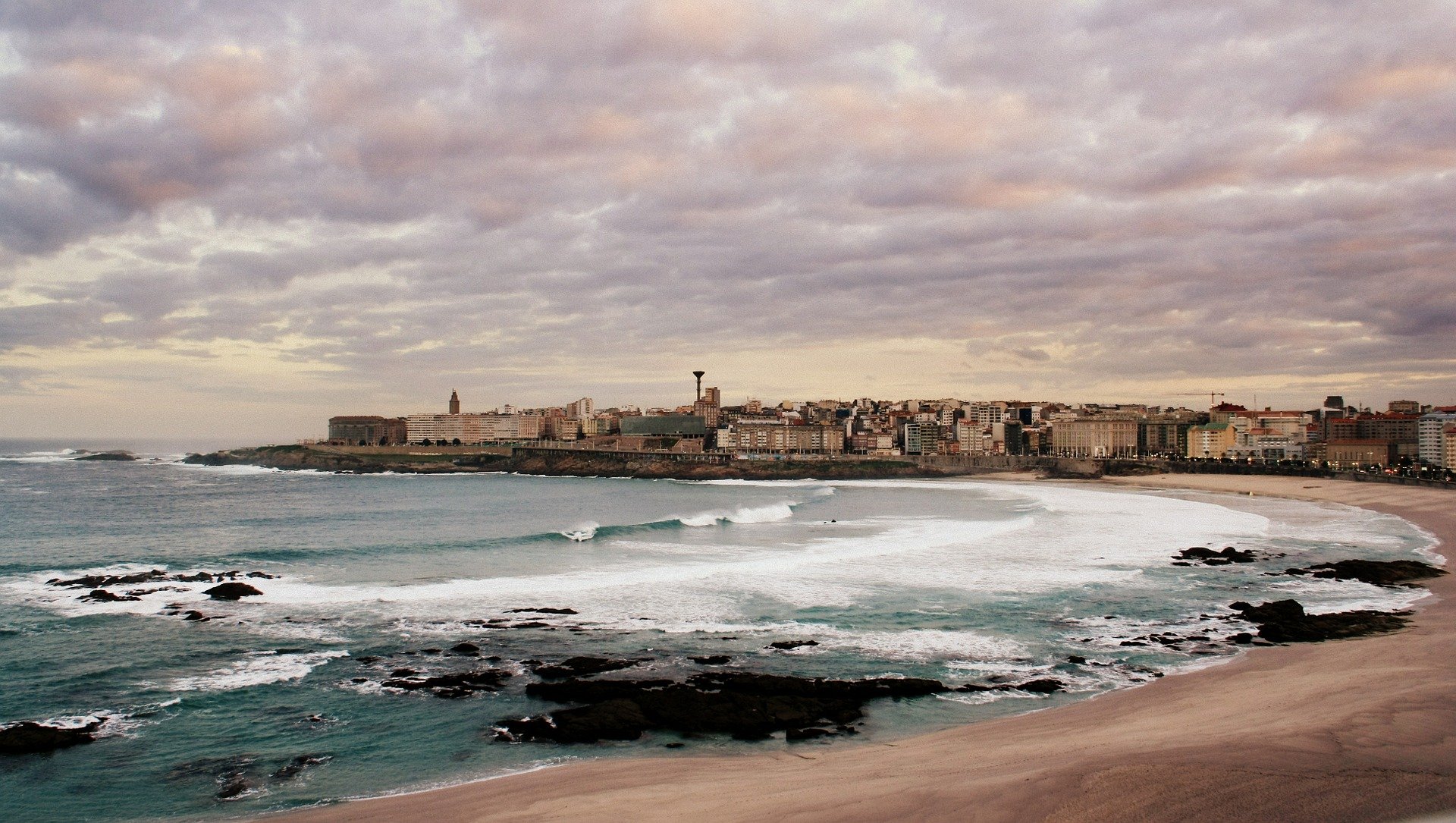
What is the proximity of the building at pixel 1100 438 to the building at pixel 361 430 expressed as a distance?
352 ft

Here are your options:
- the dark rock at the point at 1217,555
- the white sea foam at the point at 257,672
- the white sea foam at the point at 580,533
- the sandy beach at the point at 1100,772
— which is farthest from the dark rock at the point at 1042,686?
the white sea foam at the point at 580,533

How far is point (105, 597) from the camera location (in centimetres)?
2241

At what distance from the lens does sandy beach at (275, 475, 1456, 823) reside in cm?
854

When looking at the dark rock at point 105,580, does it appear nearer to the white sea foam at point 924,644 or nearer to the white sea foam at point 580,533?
the white sea foam at point 580,533

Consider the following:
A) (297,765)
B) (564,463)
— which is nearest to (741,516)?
(297,765)

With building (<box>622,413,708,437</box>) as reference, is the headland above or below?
below

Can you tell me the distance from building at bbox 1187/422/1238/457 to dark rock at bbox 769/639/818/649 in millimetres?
120876

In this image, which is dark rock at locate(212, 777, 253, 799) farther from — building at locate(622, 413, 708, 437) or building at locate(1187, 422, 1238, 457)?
building at locate(622, 413, 708, 437)

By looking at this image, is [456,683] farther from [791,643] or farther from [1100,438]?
[1100,438]

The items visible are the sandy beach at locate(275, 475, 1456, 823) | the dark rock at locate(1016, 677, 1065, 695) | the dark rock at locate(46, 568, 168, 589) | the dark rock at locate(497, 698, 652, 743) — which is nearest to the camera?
the sandy beach at locate(275, 475, 1456, 823)

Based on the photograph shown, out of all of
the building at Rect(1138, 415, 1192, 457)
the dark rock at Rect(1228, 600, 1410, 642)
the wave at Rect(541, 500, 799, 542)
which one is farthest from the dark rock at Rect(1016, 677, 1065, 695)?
the building at Rect(1138, 415, 1192, 457)

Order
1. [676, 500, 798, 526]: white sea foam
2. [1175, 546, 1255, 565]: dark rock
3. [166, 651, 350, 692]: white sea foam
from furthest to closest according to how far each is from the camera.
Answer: [676, 500, 798, 526]: white sea foam, [1175, 546, 1255, 565]: dark rock, [166, 651, 350, 692]: white sea foam

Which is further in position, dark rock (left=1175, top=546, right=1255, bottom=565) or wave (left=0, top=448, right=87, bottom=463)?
wave (left=0, top=448, right=87, bottom=463)

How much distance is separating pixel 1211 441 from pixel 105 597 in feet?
425
